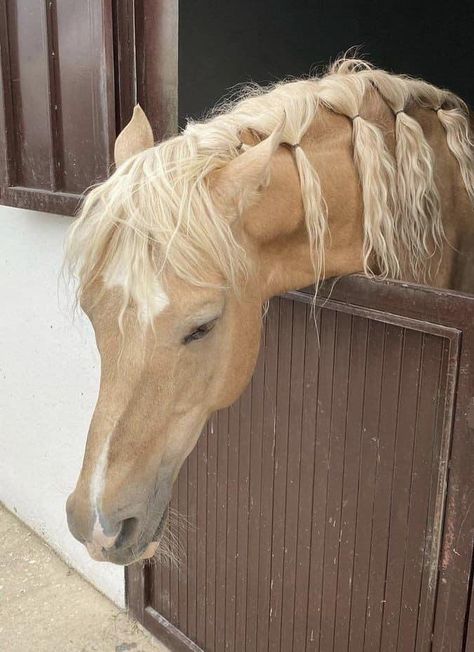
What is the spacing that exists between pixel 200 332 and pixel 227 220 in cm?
24

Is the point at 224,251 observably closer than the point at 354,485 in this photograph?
Yes

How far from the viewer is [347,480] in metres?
1.73

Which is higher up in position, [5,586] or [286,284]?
[286,284]

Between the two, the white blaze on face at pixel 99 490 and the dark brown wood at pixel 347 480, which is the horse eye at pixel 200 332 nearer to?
the white blaze on face at pixel 99 490

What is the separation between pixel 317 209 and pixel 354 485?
736 mm

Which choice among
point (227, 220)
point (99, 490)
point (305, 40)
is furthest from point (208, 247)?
point (305, 40)

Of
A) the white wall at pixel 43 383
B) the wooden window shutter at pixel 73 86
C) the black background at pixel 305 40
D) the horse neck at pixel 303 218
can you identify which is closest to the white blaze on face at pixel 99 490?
the horse neck at pixel 303 218

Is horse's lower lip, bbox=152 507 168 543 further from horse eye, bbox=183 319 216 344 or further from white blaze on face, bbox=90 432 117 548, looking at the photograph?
horse eye, bbox=183 319 216 344

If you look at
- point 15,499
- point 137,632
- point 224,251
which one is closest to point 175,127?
point 224,251

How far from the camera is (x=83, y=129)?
8.12ft

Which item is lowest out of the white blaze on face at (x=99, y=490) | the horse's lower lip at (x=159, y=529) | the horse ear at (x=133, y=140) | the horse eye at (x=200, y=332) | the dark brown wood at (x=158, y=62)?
the horse's lower lip at (x=159, y=529)

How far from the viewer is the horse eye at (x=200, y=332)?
133cm

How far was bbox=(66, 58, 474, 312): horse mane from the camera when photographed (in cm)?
130

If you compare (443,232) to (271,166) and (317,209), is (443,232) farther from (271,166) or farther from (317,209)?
(271,166)
